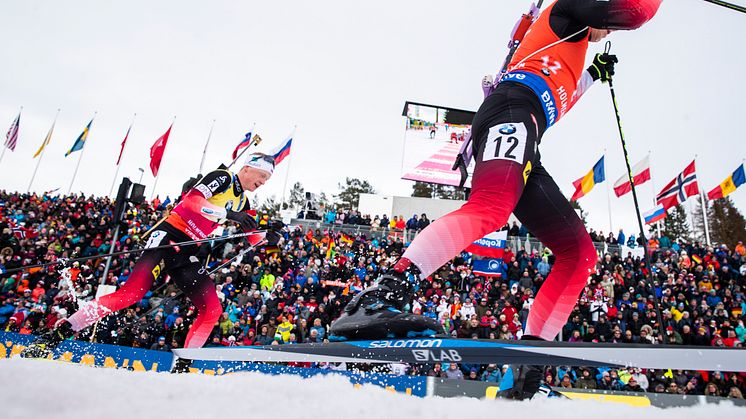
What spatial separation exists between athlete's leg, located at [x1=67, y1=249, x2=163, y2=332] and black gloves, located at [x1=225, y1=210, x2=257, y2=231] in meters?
0.80

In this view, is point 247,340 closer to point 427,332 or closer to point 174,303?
point 174,303

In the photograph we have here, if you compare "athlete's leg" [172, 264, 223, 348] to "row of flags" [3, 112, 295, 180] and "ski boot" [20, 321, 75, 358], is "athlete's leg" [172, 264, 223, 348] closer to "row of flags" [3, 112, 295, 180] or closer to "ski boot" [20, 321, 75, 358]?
A: "ski boot" [20, 321, 75, 358]

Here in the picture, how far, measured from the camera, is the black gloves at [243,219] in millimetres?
5148

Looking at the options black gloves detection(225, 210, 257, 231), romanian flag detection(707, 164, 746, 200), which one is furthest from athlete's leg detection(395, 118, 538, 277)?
romanian flag detection(707, 164, 746, 200)

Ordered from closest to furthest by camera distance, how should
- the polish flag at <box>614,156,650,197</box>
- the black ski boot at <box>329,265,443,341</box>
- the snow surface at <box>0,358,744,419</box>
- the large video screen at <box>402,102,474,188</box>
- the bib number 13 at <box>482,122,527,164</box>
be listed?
1. the snow surface at <box>0,358,744,419</box>
2. the black ski boot at <box>329,265,443,341</box>
3. the bib number 13 at <box>482,122,527,164</box>
4. the polish flag at <box>614,156,650,197</box>
5. the large video screen at <box>402,102,474,188</box>

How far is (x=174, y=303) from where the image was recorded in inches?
476

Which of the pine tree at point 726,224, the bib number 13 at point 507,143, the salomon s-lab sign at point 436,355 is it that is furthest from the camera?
the pine tree at point 726,224

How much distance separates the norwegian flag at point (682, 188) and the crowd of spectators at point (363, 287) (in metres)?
3.48

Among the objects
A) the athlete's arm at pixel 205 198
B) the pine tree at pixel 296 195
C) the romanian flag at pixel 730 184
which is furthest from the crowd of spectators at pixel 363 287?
the pine tree at pixel 296 195

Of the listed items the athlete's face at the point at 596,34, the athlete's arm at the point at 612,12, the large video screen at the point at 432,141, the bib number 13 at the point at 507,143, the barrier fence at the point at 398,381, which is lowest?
the barrier fence at the point at 398,381

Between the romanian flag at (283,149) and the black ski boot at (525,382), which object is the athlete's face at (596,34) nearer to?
the black ski boot at (525,382)

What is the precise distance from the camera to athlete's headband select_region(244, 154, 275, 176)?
5.68 m

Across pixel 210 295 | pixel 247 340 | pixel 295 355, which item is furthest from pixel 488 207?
pixel 247 340

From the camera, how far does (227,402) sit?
3.59 ft
